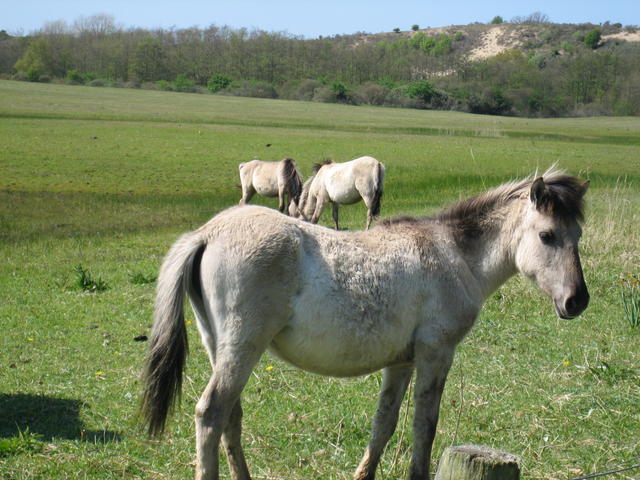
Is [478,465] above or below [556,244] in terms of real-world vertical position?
below

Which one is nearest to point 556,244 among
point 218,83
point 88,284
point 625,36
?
point 88,284

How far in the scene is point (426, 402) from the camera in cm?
437

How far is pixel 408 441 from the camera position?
5.48 m

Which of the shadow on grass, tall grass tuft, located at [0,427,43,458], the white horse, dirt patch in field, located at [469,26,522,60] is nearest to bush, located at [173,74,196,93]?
the white horse

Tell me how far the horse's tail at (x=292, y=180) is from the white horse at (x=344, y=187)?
0.56 metres

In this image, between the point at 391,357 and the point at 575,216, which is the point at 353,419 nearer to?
the point at 391,357

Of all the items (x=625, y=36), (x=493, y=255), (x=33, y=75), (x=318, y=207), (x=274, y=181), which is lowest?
(x=318, y=207)

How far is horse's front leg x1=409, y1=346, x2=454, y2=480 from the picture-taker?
434 centimetres

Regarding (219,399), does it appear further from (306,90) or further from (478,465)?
(306,90)

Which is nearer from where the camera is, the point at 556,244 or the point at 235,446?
the point at 235,446

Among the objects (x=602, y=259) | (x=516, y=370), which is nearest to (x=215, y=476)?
(x=516, y=370)

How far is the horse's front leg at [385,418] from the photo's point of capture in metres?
4.66

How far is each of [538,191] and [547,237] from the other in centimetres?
32

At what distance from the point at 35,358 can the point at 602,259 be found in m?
9.12
